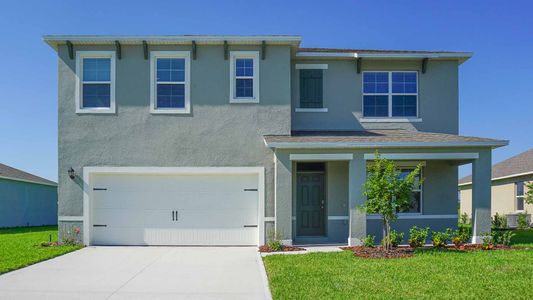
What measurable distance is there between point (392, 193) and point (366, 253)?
167cm

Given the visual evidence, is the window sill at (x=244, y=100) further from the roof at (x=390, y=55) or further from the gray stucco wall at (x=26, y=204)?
the gray stucco wall at (x=26, y=204)

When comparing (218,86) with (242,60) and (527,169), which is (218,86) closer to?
(242,60)

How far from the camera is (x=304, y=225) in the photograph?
1520cm

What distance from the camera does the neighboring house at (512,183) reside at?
24.3 m

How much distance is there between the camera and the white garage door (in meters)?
14.4

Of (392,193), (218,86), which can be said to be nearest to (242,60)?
(218,86)

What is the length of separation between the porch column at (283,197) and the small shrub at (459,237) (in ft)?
15.2

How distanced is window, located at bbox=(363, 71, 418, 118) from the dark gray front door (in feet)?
9.60

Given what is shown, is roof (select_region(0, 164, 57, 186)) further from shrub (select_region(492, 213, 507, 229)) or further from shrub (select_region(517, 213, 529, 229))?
shrub (select_region(517, 213, 529, 229))

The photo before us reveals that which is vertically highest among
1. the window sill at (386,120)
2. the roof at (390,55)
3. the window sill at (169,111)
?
the roof at (390,55)

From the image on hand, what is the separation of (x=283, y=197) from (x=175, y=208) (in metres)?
3.46

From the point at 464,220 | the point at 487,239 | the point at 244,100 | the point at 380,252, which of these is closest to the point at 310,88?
the point at 244,100

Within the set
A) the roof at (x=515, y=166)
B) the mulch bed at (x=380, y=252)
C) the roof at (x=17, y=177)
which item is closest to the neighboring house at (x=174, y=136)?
the mulch bed at (x=380, y=252)

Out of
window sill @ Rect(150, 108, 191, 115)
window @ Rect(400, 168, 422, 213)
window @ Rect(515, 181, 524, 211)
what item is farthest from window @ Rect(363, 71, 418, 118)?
window @ Rect(515, 181, 524, 211)
